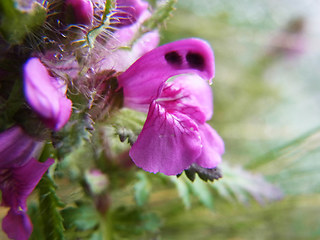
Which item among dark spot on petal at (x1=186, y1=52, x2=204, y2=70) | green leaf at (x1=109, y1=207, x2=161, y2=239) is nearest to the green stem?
green leaf at (x1=109, y1=207, x2=161, y2=239)

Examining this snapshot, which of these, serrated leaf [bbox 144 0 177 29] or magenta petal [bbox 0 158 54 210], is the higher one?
serrated leaf [bbox 144 0 177 29]

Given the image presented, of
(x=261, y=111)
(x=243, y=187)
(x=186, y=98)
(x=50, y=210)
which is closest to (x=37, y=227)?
(x=50, y=210)

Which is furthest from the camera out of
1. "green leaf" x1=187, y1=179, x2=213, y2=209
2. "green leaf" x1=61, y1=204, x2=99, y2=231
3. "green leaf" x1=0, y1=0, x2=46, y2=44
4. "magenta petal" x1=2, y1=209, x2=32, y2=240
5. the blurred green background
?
the blurred green background

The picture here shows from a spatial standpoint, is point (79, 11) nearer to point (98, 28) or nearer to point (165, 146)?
point (98, 28)

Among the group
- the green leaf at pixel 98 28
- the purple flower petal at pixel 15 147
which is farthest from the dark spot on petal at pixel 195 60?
the purple flower petal at pixel 15 147

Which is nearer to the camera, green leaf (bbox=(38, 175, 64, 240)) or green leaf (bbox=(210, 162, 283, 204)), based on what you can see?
green leaf (bbox=(38, 175, 64, 240))

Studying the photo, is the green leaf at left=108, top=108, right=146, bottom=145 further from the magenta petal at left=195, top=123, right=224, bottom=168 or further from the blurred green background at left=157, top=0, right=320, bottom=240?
the blurred green background at left=157, top=0, right=320, bottom=240
